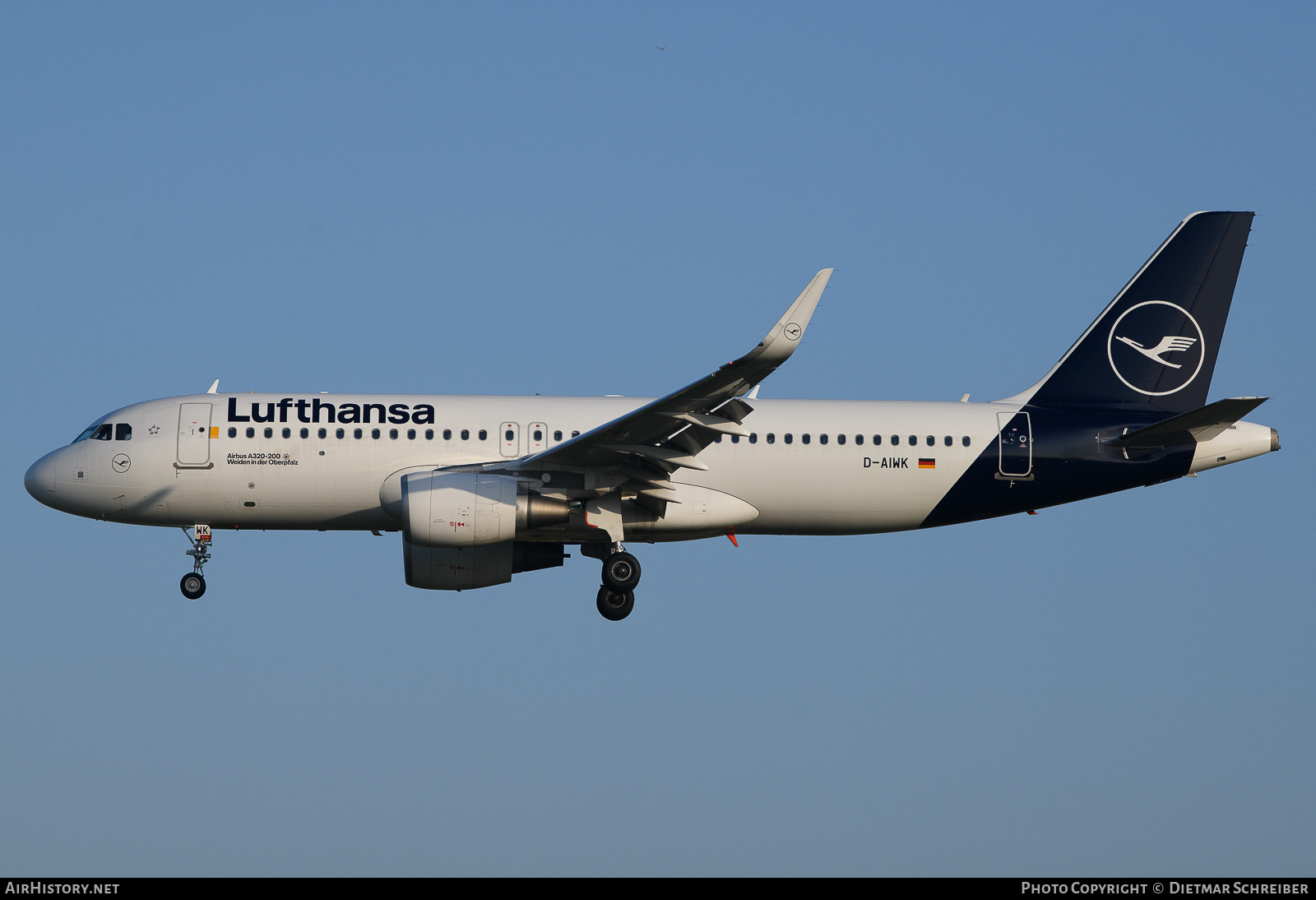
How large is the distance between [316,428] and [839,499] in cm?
1117

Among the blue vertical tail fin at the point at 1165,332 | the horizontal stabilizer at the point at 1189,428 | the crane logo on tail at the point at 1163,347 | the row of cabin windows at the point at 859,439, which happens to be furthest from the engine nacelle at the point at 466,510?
the crane logo on tail at the point at 1163,347

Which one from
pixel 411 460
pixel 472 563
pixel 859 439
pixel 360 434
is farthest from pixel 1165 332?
pixel 360 434

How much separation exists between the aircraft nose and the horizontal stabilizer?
22989 millimetres

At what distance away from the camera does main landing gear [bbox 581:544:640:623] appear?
30734 mm

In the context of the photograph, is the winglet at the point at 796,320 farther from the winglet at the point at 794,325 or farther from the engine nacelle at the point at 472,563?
the engine nacelle at the point at 472,563

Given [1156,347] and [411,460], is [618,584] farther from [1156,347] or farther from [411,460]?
[1156,347]

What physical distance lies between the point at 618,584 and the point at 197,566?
9.30m

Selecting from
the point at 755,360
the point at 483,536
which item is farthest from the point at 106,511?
the point at 755,360

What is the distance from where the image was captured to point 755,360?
2497 centimetres

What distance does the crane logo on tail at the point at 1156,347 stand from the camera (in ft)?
111

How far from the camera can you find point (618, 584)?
101 ft

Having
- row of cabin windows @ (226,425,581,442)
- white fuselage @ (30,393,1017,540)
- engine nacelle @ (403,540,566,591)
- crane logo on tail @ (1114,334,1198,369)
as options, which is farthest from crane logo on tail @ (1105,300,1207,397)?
row of cabin windows @ (226,425,581,442)
